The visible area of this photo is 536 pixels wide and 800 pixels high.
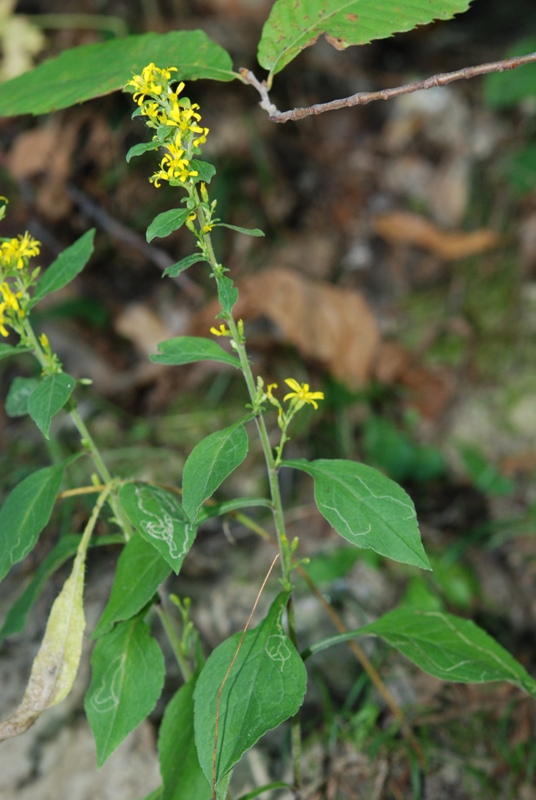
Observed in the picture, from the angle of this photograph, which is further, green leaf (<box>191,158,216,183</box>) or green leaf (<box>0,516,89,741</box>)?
green leaf (<box>0,516,89,741</box>)

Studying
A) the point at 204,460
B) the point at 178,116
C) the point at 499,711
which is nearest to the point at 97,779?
the point at 204,460

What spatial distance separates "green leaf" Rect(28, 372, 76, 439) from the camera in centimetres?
106

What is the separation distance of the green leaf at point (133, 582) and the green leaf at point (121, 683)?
0.05 metres

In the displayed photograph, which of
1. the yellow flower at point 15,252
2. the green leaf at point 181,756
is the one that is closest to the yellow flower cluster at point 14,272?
the yellow flower at point 15,252

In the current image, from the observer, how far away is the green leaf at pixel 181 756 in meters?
1.20

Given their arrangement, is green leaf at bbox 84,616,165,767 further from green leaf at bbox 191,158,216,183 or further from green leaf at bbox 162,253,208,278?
green leaf at bbox 191,158,216,183

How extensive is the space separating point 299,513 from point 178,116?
1709 millimetres

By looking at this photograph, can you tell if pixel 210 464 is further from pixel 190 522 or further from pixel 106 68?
pixel 106 68

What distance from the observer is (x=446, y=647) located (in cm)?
131

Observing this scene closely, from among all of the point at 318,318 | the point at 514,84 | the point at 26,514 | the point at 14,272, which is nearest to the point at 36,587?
the point at 26,514

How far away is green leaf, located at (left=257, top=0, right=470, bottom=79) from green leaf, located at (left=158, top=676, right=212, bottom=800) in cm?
110

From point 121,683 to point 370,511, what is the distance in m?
0.51

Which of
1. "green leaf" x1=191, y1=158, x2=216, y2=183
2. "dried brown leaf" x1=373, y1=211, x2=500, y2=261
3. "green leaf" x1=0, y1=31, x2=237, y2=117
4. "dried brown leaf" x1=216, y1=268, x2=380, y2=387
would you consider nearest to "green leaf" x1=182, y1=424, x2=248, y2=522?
"green leaf" x1=191, y1=158, x2=216, y2=183

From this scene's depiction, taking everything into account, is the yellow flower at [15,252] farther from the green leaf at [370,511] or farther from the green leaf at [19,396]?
the green leaf at [370,511]
